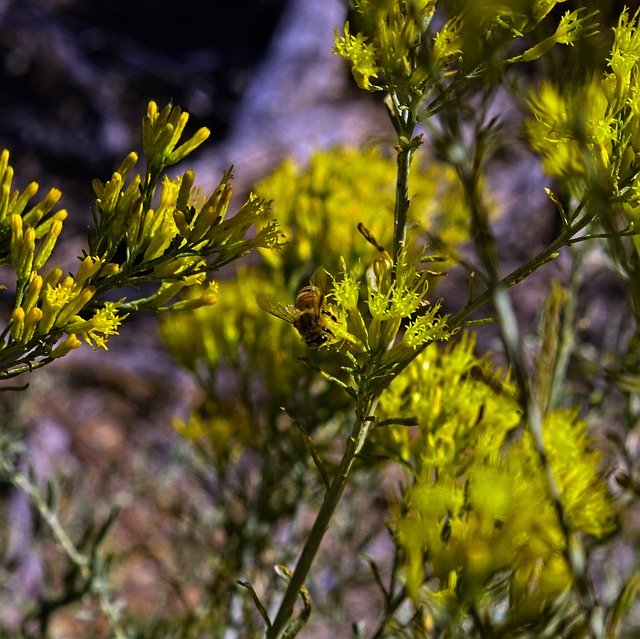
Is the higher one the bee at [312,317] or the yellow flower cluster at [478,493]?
the bee at [312,317]

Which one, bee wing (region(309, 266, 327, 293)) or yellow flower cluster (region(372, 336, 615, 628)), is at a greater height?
bee wing (region(309, 266, 327, 293))

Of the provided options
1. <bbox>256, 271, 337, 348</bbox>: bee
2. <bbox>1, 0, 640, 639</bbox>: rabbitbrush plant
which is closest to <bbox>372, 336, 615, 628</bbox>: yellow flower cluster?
<bbox>1, 0, 640, 639</bbox>: rabbitbrush plant

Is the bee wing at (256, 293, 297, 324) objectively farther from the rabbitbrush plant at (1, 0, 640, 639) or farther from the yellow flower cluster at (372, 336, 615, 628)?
the yellow flower cluster at (372, 336, 615, 628)

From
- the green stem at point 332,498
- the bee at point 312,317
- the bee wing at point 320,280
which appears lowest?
the green stem at point 332,498

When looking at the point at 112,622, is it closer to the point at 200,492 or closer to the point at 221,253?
the point at 221,253

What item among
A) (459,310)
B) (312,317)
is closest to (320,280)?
(312,317)

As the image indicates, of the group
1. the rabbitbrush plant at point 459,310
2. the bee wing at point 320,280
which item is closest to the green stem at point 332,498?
the rabbitbrush plant at point 459,310

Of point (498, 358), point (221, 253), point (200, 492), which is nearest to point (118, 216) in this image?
point (221, 253)

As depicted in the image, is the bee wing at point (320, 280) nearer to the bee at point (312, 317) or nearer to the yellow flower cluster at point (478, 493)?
the bee at point (312, 317)

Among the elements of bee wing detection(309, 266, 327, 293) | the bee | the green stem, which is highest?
bee wing detection(309, 266, 327, 293)

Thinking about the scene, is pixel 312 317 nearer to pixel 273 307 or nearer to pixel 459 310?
pixel 273 307

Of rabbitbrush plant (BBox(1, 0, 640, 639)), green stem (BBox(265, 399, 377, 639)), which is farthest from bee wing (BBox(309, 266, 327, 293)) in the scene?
green stem (BBox(265, 399, 377, 639))
